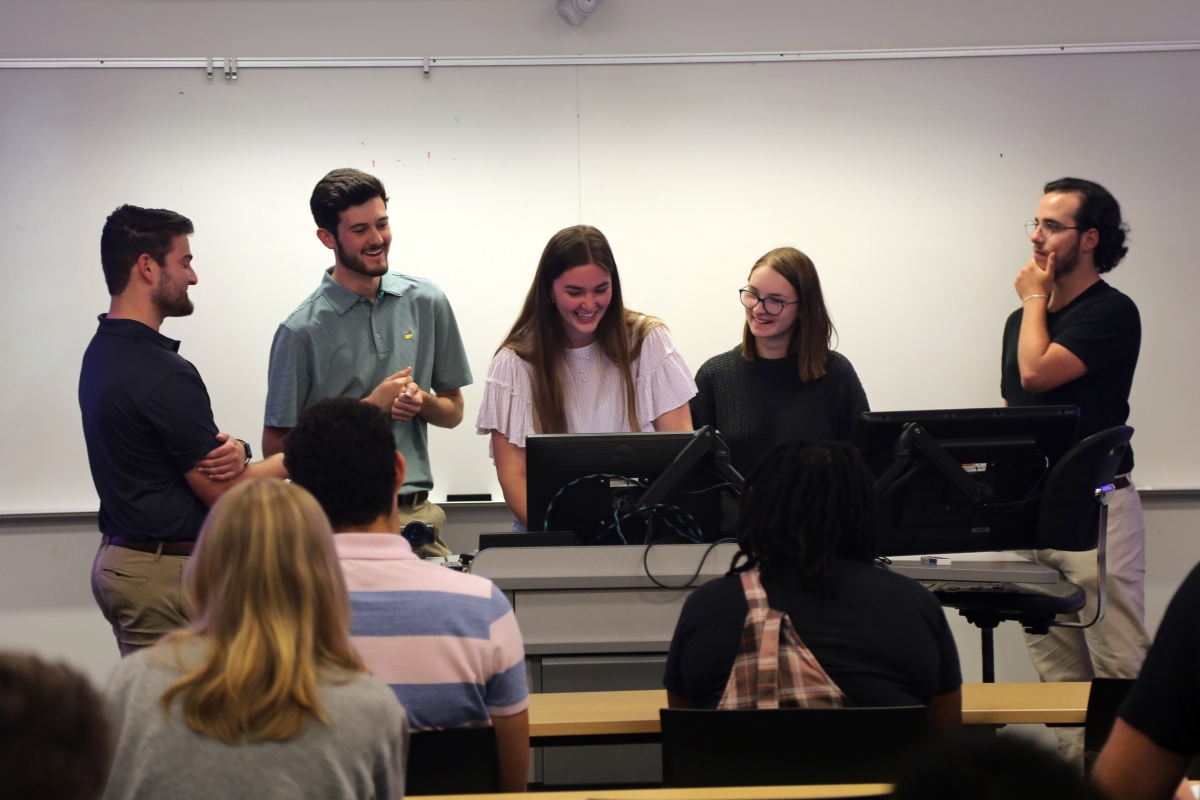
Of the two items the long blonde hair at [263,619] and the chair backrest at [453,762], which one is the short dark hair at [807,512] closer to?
the chair backrest at [453,762]

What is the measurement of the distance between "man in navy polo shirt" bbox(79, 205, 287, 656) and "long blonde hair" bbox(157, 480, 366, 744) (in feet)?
5.10

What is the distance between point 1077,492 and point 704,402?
3.81ft

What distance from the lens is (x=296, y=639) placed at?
1.22 meters

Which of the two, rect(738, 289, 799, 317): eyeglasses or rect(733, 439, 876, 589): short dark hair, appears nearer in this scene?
rect(733, 439, 876, 589): short dark hair

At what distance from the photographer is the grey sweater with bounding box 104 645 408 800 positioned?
1.17 m

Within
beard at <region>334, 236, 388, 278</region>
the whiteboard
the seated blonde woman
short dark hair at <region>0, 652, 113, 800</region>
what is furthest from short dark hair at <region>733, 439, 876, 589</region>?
the whiteboard

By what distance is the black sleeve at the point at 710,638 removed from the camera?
1642 mm

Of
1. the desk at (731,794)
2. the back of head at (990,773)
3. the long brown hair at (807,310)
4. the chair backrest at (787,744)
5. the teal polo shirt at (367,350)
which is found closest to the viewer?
the back of head at (990,773)

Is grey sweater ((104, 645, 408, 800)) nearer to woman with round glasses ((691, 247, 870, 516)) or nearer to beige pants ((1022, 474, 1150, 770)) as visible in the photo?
woman with round glasses ((691, 247, 870, 516))

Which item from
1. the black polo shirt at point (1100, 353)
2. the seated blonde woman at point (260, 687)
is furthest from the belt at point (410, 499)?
the black polo shirt at point (1100, 353)

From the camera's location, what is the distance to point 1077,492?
242 centimetres

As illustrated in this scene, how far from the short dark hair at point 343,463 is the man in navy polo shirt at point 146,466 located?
1238mm

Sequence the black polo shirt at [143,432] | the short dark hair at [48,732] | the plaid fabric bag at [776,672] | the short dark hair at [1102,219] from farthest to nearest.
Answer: the short dark hair at [1102,219]
the black polo shirt at [143,432]
the plaid fabric bag at [776,672]
the short dark hair at [48,732]

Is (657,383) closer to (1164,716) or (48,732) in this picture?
(1164,716)
